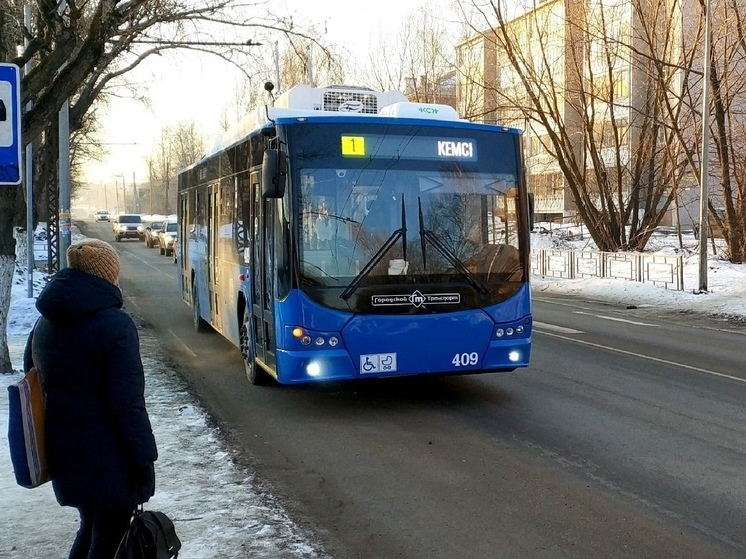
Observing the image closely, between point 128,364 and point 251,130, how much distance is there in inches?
258

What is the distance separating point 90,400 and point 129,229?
6072 cm

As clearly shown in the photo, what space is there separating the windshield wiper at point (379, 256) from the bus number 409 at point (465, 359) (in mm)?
1120

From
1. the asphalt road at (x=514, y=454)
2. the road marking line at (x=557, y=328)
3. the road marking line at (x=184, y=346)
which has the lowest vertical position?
the asphalt road at (x=514, y=454)

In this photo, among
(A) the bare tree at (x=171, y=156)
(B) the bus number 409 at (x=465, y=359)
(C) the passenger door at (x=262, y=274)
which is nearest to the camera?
(B) the bus number 409 at (x=465, y=359)

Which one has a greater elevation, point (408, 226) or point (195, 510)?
point (408, 226)

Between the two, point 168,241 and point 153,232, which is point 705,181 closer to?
point 168,241

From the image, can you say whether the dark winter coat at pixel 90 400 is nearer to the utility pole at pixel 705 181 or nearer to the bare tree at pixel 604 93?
the utility pole at pixel 705 181

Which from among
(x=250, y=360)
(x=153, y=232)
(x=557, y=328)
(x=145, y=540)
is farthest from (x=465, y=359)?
(x=153, y=232)

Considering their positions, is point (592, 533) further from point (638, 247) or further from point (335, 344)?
point (638, 247)

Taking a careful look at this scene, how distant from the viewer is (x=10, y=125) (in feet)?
22.3

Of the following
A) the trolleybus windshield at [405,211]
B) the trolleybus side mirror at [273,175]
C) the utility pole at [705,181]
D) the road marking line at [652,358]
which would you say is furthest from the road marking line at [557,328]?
the trolleybus side mirror at [273,175]

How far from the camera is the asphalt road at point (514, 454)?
511cm

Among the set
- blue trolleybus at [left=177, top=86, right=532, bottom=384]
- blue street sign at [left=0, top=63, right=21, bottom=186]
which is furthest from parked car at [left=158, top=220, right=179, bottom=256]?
blue street sign at [left=0, top=63, right=21, bottom=186]

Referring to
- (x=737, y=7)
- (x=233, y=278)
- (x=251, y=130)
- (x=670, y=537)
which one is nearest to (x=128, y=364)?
(x=670, y=537)
